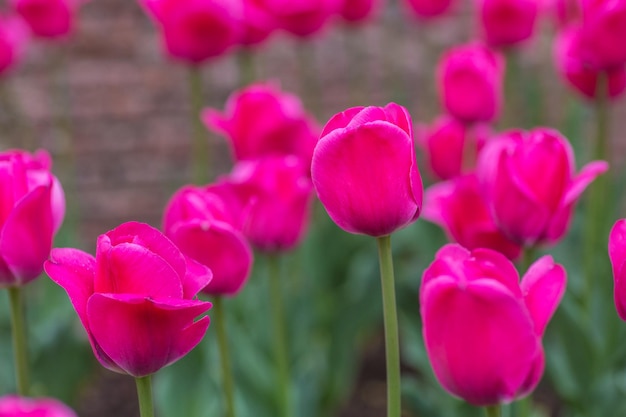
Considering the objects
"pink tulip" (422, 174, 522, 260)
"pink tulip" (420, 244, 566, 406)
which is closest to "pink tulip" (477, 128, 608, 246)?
"pink tulip" (422, 174, 522, 260)

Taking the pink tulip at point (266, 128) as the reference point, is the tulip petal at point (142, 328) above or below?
above

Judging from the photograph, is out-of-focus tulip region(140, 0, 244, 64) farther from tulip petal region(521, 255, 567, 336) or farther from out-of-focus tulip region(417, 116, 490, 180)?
tulip petal region(521, 255, 567, 336)

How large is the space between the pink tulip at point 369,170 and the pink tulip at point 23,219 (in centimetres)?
19

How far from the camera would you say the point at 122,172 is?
233 centimetres

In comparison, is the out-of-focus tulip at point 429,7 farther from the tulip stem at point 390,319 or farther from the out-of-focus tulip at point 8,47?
the tulip stem at point 390,319

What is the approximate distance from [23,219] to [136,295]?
0.16 meters

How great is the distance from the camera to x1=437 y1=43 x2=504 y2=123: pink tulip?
101 cm

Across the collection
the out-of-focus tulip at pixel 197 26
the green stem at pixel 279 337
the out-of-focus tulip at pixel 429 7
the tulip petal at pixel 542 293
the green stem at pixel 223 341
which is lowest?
the green stem at pixel 279 337

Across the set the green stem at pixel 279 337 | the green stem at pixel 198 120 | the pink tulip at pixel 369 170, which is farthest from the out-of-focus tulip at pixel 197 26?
the pink tulip at pixel 369 170

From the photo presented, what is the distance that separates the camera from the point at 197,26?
3.51 feet

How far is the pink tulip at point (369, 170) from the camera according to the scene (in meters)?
0.44

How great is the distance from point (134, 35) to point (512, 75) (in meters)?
1.00

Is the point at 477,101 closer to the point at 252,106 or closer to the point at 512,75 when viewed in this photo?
the point at 252,106

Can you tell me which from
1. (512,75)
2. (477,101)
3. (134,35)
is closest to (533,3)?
(477,101)
